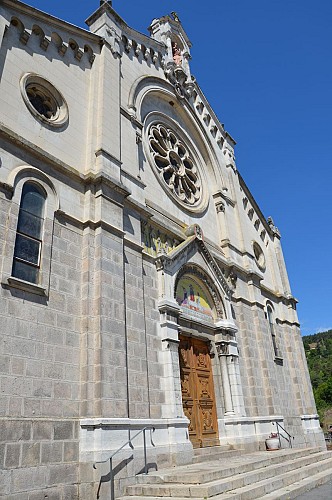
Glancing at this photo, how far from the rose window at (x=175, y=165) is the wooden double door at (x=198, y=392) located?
5.68 m

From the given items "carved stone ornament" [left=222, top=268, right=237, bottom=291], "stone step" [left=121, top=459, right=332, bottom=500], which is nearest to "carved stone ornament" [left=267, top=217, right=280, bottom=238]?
"carved stone ornament" [left=222, top=268, right=237, bottom=291]

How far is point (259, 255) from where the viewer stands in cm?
2181

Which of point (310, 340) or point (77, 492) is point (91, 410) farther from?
point (310, 340)

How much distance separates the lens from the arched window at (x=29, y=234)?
8.75 m

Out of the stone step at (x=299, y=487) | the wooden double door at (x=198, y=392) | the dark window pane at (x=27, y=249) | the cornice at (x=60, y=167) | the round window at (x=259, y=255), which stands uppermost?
the round window at (x=259, y=255)

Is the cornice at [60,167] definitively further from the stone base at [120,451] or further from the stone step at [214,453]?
the stone step at [214,453]

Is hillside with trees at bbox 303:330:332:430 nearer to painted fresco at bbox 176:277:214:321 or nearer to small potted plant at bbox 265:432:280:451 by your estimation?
small potted plant at bbox 265:432:280:451

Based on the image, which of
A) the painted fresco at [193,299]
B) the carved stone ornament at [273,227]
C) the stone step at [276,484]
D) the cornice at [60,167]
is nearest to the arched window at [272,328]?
the carved stone ornament at [273,227]

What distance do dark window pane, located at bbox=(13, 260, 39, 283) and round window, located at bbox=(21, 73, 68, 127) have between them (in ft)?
13.4

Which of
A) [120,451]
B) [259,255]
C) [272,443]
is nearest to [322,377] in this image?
[259,255]

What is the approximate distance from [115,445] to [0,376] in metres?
2.85

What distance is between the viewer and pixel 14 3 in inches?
424

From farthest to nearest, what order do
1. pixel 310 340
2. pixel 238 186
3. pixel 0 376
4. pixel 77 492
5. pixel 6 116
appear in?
pixel 310 340
pixel 238 186
pixel 6 116
pixel 77 492
pixel 0 376

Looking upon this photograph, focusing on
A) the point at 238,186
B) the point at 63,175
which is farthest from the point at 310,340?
the point at 63,175
